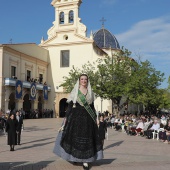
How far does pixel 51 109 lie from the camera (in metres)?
43.8

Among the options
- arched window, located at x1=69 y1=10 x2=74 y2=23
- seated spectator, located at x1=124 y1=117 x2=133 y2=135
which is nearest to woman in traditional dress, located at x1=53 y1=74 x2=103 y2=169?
seated spectator, located at x1=124 y1=117 x2=133 y2=135

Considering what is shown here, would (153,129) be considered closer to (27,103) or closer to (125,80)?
(125,80)

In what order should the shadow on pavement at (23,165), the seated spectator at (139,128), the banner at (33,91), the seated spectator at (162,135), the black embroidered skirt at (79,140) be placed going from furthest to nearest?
the banner at (33,91) → the seated spectator at (139,128) → the seated spectator at (162,135) → the shadow on pavement at (23,165) → the black embroidered skirt at (79,140)

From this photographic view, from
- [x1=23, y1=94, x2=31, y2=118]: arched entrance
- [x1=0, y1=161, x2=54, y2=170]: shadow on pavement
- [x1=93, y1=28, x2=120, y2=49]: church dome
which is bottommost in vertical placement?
[x1=0, y1=161, x2=54, y2=170]: shadow on pavement

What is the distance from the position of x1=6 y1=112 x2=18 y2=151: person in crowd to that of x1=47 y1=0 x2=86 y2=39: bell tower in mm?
33285

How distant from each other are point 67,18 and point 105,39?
572 inches

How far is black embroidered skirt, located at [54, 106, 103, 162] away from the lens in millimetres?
6984

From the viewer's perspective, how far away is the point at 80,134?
708 cm

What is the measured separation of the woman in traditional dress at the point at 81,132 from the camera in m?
7.00

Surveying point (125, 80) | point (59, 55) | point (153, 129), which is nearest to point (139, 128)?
point (153, 129)

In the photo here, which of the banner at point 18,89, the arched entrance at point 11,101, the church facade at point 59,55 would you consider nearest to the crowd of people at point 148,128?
the banner at point 18,89

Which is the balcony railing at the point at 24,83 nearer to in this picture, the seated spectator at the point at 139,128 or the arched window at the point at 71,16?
the arched window at the point at 71,16

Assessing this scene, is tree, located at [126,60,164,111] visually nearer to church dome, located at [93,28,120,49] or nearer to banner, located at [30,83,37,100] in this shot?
banner, located at [30,83,37,100]

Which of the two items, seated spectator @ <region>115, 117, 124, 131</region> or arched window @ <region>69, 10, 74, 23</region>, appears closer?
seated spectator @ <region>115, 117, 124, 131</region>
